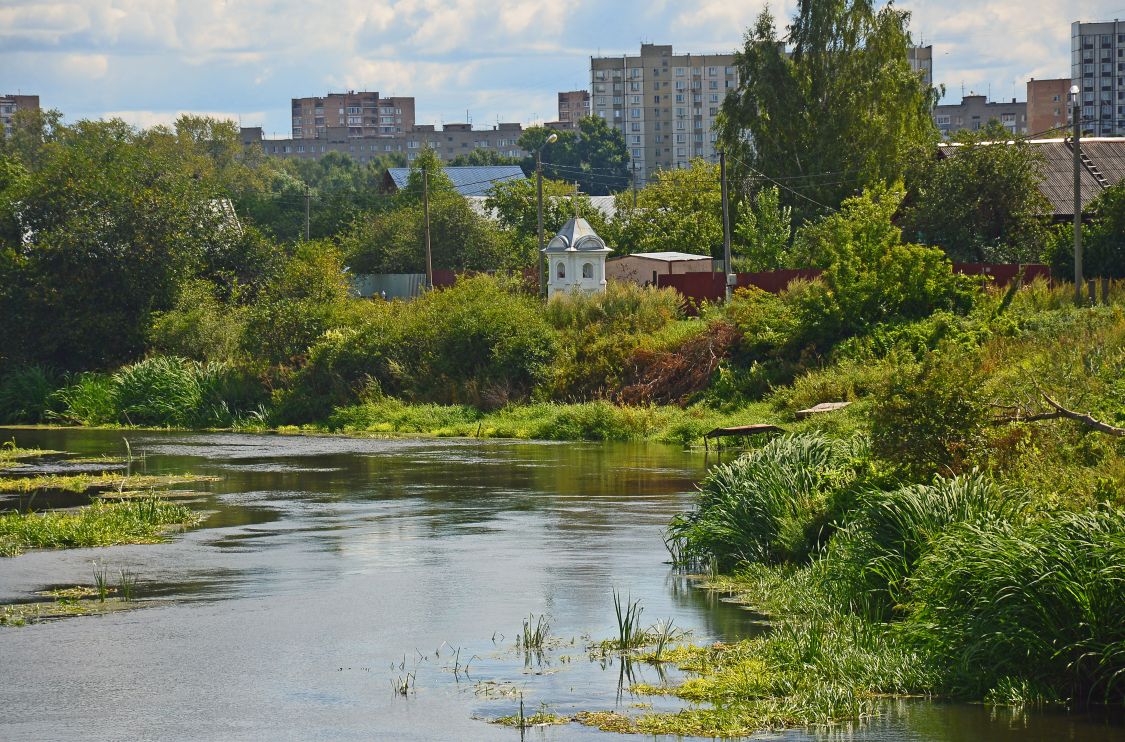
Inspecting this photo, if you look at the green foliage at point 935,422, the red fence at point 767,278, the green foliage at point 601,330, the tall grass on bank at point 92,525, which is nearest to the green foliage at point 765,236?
the red fence at point 767,278

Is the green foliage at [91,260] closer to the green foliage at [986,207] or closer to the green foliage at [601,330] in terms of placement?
the green foliage at [601,330]

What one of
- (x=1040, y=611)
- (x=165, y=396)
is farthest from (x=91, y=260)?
(x=1040, y=611)

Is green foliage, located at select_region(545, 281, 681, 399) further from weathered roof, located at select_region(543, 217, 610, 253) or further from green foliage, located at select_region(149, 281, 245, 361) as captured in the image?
green foliage, located at select_region(149, 281, 245, 361)

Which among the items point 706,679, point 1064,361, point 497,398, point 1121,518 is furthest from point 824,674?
point 497,398

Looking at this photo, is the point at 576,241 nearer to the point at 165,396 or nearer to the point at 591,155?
the point at 165,396

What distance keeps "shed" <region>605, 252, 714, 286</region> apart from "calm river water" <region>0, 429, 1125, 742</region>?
25.1 metres

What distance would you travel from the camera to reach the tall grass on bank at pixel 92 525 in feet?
68.7

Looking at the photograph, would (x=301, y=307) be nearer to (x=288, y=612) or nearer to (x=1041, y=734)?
(x=288, y=612)

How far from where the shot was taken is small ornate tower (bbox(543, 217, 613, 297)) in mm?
49531

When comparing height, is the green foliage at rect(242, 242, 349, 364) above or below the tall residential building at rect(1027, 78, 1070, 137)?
below

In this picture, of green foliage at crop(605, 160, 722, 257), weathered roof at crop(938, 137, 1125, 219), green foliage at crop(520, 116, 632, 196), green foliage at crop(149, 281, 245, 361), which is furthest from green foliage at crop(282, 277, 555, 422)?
green foliage at crop(520, 116, 632, 196)

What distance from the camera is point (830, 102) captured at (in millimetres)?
62156

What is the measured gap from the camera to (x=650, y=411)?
38250 mm

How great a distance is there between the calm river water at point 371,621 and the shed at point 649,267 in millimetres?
25115
